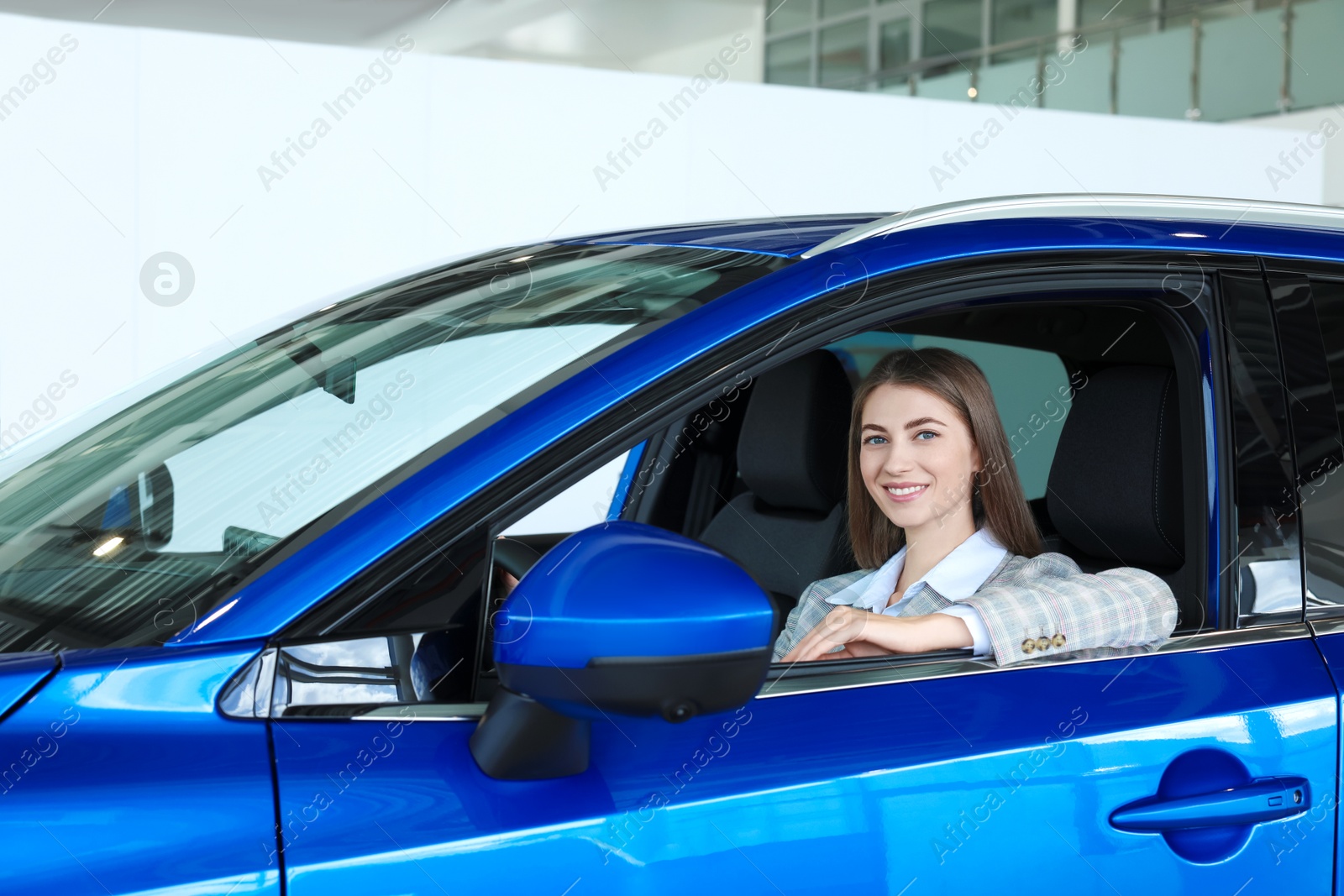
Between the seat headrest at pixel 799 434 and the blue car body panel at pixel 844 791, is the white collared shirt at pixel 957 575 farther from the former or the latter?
the blue car body panel at pixel 844 791

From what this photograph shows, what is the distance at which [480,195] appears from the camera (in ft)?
25.0

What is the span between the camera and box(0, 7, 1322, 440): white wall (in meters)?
6.62

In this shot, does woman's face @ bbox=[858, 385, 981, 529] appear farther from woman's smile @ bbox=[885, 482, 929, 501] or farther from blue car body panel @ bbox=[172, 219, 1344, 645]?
blue car body panel @ bbox=[172, 219, 1344, 645]

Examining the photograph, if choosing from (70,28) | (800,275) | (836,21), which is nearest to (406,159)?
(70,28)

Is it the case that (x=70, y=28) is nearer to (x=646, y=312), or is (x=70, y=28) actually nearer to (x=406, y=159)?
(x=406, y=159)

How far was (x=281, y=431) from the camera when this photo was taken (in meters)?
1.45

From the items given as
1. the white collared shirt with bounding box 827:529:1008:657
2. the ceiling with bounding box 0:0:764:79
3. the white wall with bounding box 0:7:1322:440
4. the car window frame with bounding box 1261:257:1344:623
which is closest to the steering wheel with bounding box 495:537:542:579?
the white collared shirt with bounding box 827:529:1008:657

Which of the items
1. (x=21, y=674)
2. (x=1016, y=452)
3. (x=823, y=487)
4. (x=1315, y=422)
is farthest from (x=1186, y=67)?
(x=21, y=674)

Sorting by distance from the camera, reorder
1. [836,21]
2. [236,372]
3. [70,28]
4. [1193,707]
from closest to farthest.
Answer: [1193,707], [236,372], [70,28], [836,21]

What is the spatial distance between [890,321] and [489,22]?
17.3 m

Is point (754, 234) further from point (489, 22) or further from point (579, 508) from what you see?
point (489, 22)

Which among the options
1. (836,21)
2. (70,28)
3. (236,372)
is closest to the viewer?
(236,372)

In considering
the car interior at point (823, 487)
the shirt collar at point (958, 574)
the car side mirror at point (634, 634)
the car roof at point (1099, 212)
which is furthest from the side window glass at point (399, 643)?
the shirt collar at point (958, 574)

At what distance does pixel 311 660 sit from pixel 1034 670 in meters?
0.75
